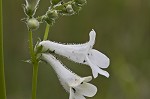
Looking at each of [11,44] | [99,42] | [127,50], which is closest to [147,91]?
[127,50]

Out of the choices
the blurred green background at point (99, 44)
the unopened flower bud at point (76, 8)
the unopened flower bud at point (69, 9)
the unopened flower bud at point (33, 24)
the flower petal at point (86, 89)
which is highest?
the blurred green background at point (99, 44)

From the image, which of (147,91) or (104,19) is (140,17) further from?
(147,91)

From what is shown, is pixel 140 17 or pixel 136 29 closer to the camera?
pixel 136 29

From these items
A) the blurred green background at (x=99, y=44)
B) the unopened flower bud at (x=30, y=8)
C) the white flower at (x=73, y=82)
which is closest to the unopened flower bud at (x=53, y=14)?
the unopened flower bud at (x=30, y=8)

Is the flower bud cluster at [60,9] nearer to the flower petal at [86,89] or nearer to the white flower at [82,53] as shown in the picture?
the white flower at [82,53]

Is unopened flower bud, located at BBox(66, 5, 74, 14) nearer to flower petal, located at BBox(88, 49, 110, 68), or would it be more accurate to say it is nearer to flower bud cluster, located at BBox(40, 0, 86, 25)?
flower bud cluster, located at BBox(40, 0, 86, 25)
